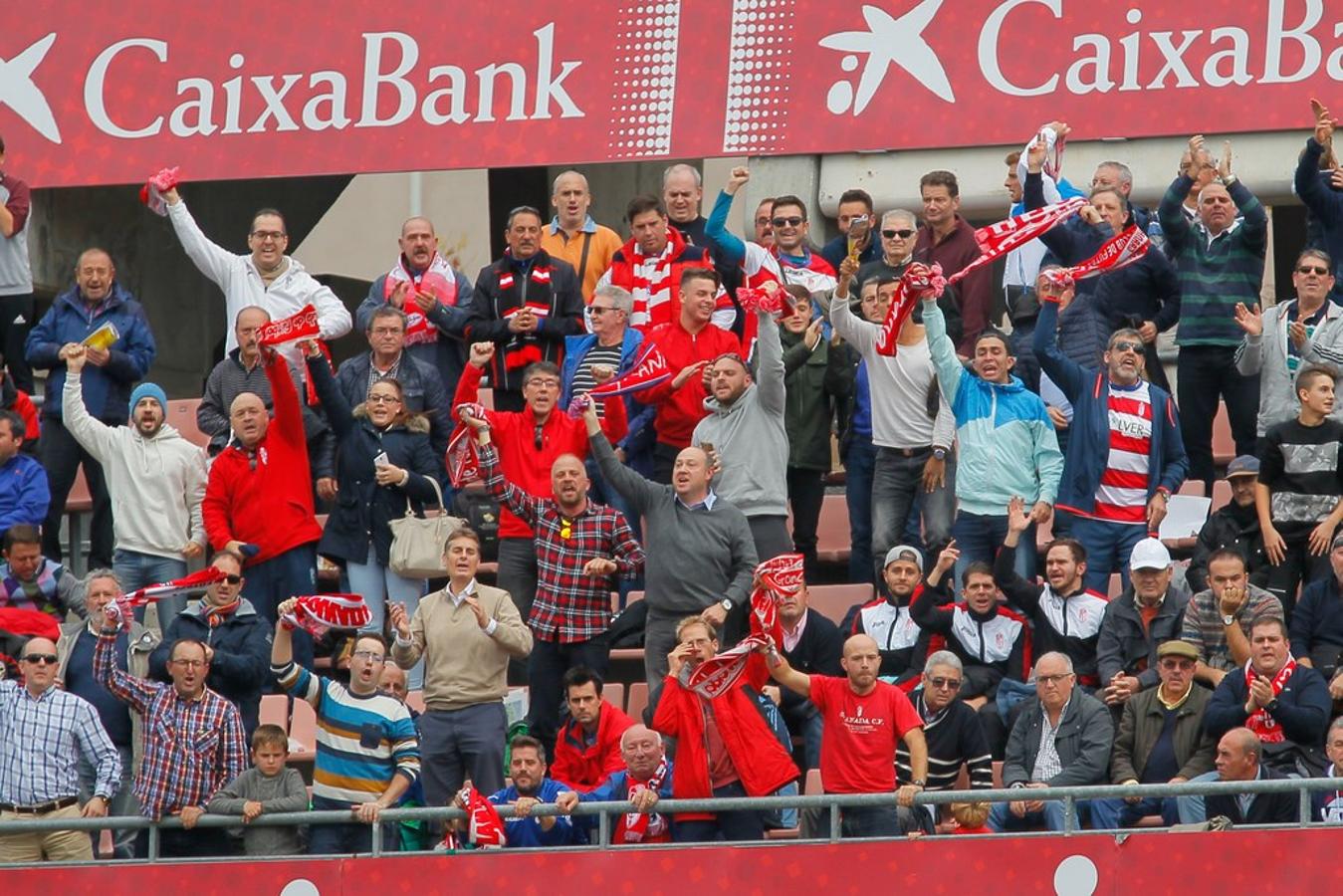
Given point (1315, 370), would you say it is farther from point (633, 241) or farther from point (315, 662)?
point (315, 662)

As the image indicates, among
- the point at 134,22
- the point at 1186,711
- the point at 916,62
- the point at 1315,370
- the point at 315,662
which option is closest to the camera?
the point at 1186,711

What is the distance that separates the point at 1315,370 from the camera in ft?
43.9

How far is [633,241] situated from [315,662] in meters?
2.61

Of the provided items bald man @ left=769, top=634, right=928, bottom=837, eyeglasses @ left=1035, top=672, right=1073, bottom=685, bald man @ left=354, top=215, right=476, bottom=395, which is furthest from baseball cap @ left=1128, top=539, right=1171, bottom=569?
bald man @ left=354, top=215, right=476, bottom=395

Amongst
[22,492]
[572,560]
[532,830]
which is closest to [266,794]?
[532,830]

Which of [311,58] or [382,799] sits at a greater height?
[311,58]

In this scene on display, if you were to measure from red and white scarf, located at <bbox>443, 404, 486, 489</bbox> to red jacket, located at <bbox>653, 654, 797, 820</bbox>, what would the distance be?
188 cm

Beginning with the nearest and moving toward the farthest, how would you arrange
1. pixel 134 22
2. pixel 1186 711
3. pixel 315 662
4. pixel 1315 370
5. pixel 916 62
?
pixel 1186 711
pixel 1315 370
pixel 315 662
pixel 916 62
pixel 134 22

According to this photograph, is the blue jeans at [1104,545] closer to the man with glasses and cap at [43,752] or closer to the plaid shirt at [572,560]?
the plaid shirt at [572,560]

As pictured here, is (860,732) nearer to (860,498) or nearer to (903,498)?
(903,498)

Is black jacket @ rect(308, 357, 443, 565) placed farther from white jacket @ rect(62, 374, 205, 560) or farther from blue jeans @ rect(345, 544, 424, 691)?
white jacket @ rect(62, 374, 205, 560)

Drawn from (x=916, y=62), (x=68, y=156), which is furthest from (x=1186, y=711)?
(x=68, y=156)

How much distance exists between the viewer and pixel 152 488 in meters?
14.5

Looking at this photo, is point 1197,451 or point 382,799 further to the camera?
point 1197,451
